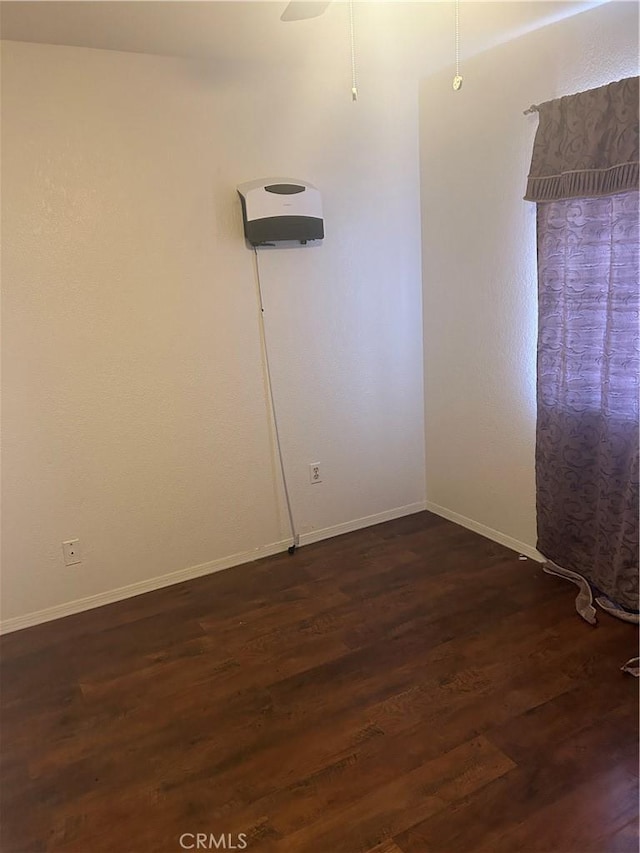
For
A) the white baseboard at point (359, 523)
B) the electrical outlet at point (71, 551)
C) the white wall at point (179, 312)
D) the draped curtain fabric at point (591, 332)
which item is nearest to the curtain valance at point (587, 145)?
the draped curtain fabric at point (591, 332)

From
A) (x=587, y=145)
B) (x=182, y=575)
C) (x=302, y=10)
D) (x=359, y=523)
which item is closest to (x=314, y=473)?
(x=359, y=523)

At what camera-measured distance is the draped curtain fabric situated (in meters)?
2.26

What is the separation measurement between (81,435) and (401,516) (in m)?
1.87

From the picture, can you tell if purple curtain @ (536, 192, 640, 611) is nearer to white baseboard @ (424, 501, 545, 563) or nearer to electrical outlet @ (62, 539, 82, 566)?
white baseboard @ (424, 501, 545, 563)

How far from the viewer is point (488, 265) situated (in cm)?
298

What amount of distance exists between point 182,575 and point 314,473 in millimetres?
861

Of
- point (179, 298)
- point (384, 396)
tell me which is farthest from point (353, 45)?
point (384, 396)

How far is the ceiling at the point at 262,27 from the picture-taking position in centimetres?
215

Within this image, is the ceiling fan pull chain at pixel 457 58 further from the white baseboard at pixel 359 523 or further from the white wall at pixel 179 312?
the white baseboard at pixel 359 523

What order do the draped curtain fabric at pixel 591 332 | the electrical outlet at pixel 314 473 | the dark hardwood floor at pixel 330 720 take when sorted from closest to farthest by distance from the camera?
1. the dark hardwood floor at pixel 330 720
2. the draped curtain fabric at pixel 591 332
3. the electrical outlet at pixel 314 473

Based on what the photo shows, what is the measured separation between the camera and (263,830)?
166 cm

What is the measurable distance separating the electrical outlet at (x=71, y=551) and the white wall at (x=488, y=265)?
1.99 m

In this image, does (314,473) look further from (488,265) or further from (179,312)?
(488,265)

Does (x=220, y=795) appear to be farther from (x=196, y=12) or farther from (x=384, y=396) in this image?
(x=196, y=12)
